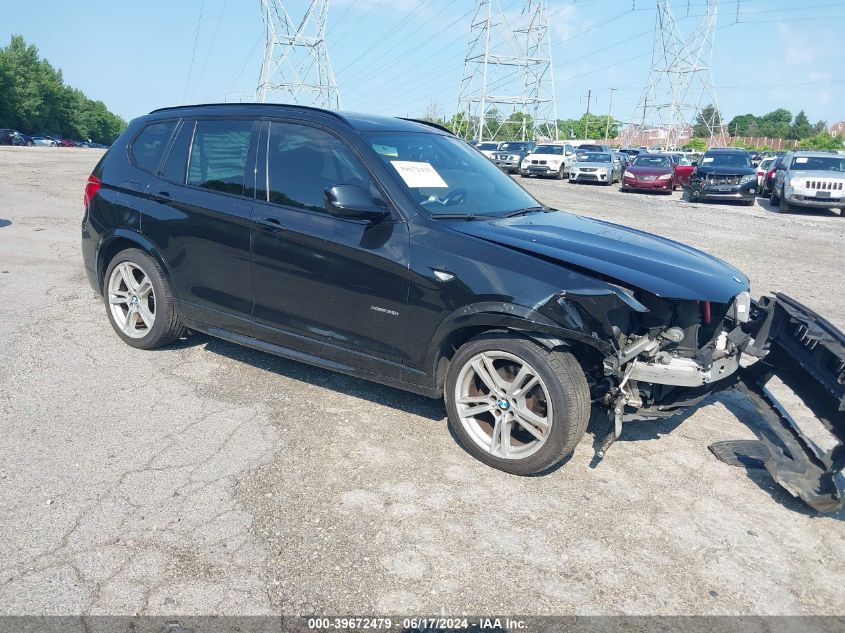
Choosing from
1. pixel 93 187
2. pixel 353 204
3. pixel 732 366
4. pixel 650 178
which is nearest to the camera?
pixel 353 204

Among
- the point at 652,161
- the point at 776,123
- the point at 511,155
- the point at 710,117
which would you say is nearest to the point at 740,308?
the point at 652,161

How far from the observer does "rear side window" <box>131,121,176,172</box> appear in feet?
16.7

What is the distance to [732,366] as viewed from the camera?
3.86 m

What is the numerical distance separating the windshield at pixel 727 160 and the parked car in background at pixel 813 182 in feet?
5.14

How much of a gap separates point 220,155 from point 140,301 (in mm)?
1402

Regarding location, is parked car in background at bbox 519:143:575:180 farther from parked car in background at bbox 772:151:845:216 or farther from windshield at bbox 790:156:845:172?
windshield at bbox 790:156:845:172

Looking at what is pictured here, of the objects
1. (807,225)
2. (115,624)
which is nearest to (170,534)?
(115,624)

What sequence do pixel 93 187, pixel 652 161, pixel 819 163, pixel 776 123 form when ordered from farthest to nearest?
1. pixel 776 123
2. pixel 652 161
3. pixel 819 163
4. pixel 93 187

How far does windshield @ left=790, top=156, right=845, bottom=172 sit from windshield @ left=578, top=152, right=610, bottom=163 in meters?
9.37

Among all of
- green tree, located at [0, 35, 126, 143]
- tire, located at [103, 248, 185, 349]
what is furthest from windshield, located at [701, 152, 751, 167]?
green tree, located at [0, 35, 126, 143]

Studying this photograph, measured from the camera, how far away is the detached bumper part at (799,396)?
3.33m

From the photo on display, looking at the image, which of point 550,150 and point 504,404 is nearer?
point 504,404

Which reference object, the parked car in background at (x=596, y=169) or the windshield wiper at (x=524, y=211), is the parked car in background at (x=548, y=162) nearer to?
the parked car in background at (x=596, y=169)

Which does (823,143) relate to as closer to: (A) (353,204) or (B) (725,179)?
(B) (725,179)
